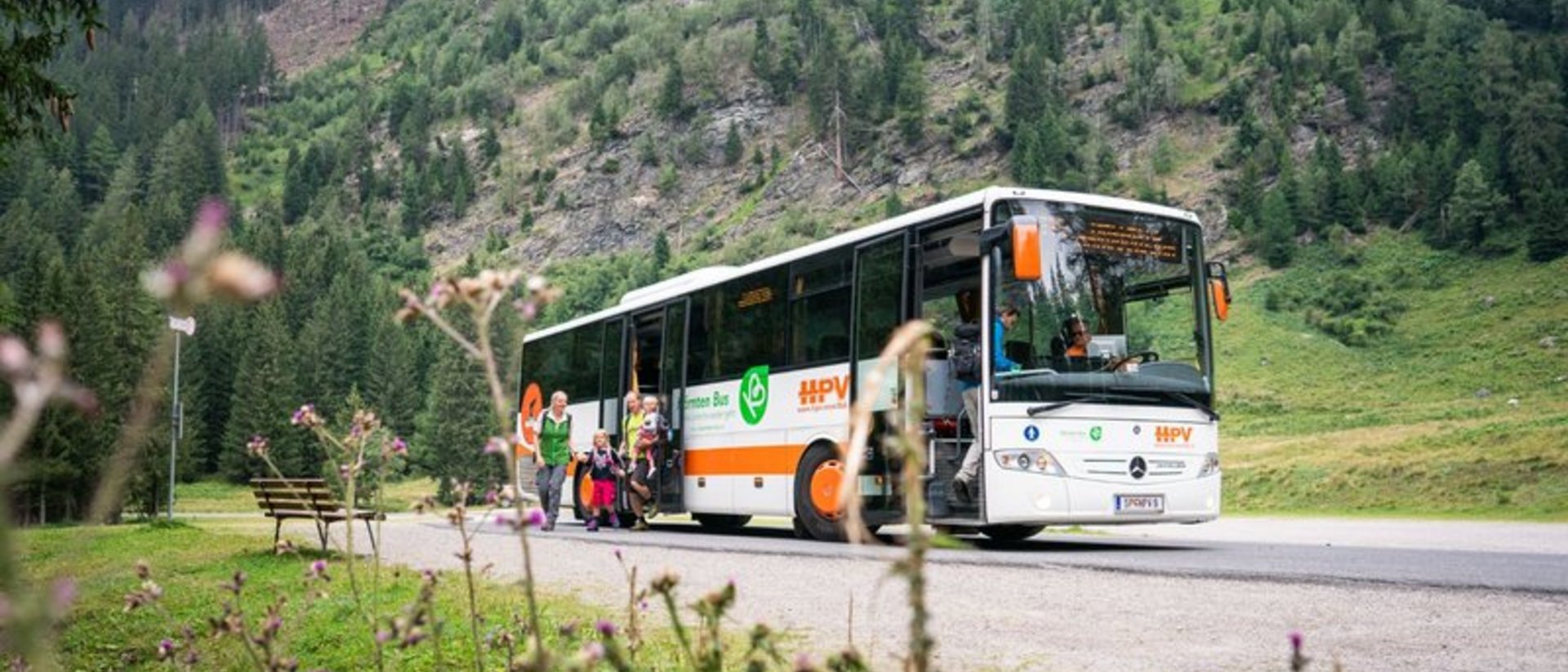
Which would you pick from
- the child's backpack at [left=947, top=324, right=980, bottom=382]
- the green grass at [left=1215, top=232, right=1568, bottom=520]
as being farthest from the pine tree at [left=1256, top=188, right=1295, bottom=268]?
the child's backpack at [left=947, top=324, right=980, bottom=382]

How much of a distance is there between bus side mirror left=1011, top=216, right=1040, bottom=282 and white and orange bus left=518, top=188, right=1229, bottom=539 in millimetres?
16

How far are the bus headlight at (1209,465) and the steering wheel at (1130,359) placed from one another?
110cm

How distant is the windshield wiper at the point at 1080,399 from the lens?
38.9 feet

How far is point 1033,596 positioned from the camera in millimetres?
7879

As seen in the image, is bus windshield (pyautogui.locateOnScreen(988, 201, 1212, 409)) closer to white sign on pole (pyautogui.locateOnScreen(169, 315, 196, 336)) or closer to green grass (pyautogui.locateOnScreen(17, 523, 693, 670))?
green grass (pyautogui.locateOnScreen(17, 523, 693, 670))

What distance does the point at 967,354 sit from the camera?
12273mm

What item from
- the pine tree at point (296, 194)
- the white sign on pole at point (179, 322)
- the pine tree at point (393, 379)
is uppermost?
the pine tree at point (296, 194)

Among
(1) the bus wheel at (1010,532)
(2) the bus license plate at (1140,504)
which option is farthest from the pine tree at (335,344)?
(2) the bus license plate at (1140,504)

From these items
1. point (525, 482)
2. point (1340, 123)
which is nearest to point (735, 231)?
point (1340, 123)

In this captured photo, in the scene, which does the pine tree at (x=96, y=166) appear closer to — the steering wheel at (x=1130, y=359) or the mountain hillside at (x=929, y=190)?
the mountain hillside at (x=929, y=190)

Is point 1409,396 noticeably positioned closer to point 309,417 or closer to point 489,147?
point 309,417

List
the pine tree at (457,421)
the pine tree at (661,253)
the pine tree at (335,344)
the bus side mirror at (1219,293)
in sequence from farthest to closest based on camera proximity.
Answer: the pine tree at (661,253), the pine tree at (335,344), the pine tree at (457,421), the bus side mirror at (1219,293)

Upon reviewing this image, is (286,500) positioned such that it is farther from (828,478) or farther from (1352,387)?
(1352,387)

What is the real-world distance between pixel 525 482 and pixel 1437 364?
58.8 m
